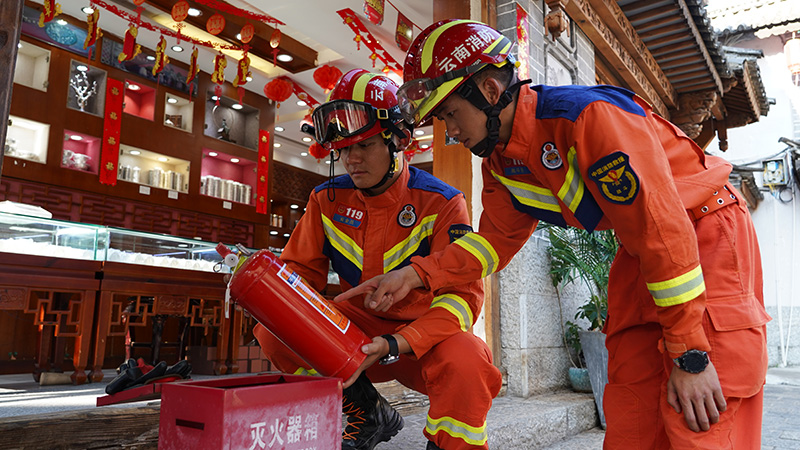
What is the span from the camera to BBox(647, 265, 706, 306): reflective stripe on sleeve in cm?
135

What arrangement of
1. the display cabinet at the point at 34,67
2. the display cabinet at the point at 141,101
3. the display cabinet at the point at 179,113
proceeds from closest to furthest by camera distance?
1. the display cabinet at the point at 34,67
2. the display cabinet at the point at 141,101
3. the display cabinet at the point at 179,113

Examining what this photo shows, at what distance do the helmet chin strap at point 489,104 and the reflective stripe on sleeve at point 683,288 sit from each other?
0.65m

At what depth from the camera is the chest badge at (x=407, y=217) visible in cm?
233

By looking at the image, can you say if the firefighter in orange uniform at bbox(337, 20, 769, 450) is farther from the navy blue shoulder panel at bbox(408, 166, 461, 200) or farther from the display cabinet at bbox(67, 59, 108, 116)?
the display cabinet at bbox(67, 59, 108, 116)

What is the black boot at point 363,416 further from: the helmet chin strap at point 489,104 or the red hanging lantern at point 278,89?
the red hanging lantern at point 278,89

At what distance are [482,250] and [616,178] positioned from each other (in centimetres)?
66

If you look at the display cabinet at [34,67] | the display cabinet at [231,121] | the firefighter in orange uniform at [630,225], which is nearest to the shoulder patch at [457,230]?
the firefighter in orange uniform at [630,225]

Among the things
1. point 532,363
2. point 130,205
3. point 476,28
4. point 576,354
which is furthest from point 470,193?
point 130,205

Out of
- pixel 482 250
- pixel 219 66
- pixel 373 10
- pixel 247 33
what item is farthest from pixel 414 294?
pixel 219 66

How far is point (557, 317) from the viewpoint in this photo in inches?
181

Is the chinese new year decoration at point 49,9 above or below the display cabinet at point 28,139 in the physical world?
above

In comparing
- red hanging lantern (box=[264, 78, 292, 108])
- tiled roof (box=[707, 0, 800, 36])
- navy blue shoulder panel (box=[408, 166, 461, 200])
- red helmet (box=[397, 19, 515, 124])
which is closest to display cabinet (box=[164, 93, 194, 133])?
red hanging lantern (box=[264, 78, 292, 108])

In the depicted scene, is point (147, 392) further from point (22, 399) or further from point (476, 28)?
point (476, 28)

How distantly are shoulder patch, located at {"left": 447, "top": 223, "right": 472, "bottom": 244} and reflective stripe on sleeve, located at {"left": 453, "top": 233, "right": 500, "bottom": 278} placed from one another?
0.14 meters
